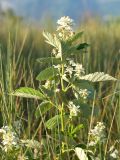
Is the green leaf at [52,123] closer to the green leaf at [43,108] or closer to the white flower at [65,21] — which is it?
the green leaf at [43,108]

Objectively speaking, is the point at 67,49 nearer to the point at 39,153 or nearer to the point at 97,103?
the point at 39,153

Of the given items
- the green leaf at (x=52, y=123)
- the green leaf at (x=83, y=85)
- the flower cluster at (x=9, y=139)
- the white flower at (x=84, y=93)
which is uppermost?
the green leaf at (x=83, y=85)

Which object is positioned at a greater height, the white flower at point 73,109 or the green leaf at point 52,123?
the white flower at point 73,109

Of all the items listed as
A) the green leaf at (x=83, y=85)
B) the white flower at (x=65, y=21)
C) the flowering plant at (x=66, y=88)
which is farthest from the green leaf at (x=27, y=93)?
the white flower at (x=65, y=21)

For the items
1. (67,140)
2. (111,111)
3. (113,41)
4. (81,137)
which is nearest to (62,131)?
(67,140)

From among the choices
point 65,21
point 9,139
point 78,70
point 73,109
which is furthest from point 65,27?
point 9,139

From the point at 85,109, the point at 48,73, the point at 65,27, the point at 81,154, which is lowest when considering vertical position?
the point at 81,154

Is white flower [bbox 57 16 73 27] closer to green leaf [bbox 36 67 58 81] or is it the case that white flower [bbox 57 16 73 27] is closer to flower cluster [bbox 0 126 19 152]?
green leaf [bbox 36 67 58 81]

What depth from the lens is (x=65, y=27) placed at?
143 centimetres

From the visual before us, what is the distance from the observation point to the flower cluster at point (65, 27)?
4.66ft

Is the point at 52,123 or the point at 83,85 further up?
the point at 83,85

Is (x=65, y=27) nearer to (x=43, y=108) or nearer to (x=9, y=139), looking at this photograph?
(x=43, y=108)

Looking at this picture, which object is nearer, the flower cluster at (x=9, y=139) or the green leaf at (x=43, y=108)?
the flower cluster at (x=9, y=139)

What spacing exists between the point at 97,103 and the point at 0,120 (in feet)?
1.40
